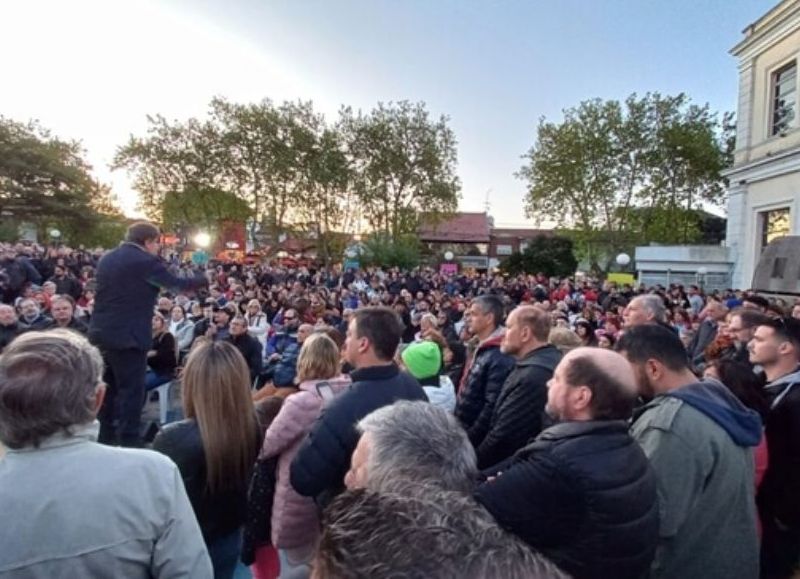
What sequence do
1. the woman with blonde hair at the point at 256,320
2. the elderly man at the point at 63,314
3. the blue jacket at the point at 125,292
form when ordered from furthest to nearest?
the woman with blonde hair at the point at 256,320 → the elderly man at the point at 63,314 → the blue jacket at the point at 125,292

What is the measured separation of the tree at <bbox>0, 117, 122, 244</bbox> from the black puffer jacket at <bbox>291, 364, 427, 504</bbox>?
41999 millimetres

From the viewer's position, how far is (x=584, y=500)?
1902 millimetres

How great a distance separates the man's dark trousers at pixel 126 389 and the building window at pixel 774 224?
22.1 m

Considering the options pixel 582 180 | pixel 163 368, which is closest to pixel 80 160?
pixel 582 180

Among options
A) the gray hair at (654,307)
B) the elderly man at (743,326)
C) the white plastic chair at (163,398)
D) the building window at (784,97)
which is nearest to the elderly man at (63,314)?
the white plastic chair at (163,398)

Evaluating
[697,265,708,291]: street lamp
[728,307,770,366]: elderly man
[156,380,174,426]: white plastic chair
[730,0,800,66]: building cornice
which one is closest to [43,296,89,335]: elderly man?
[156,380,174,426]: white plastic chair

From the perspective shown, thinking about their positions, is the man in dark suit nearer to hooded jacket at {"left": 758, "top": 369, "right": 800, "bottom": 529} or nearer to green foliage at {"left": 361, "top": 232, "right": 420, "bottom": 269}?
hooded jacket at {"left": 758, "top": 369, "right": 800, "bottom": 529}

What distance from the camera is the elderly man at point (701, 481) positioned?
2.32m

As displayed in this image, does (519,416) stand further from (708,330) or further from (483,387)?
(708,330)

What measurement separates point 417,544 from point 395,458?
108cm

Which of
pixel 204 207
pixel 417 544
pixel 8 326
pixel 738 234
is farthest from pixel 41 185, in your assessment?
pixel 417 544

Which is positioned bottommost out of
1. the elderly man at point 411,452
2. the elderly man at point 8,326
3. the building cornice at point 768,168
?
the elderly man at point 8,326

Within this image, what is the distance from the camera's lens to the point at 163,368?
24.7 ft

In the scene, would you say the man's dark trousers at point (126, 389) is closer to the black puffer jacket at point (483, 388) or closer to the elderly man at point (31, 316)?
the black puffer jacket at point (483, 388)
